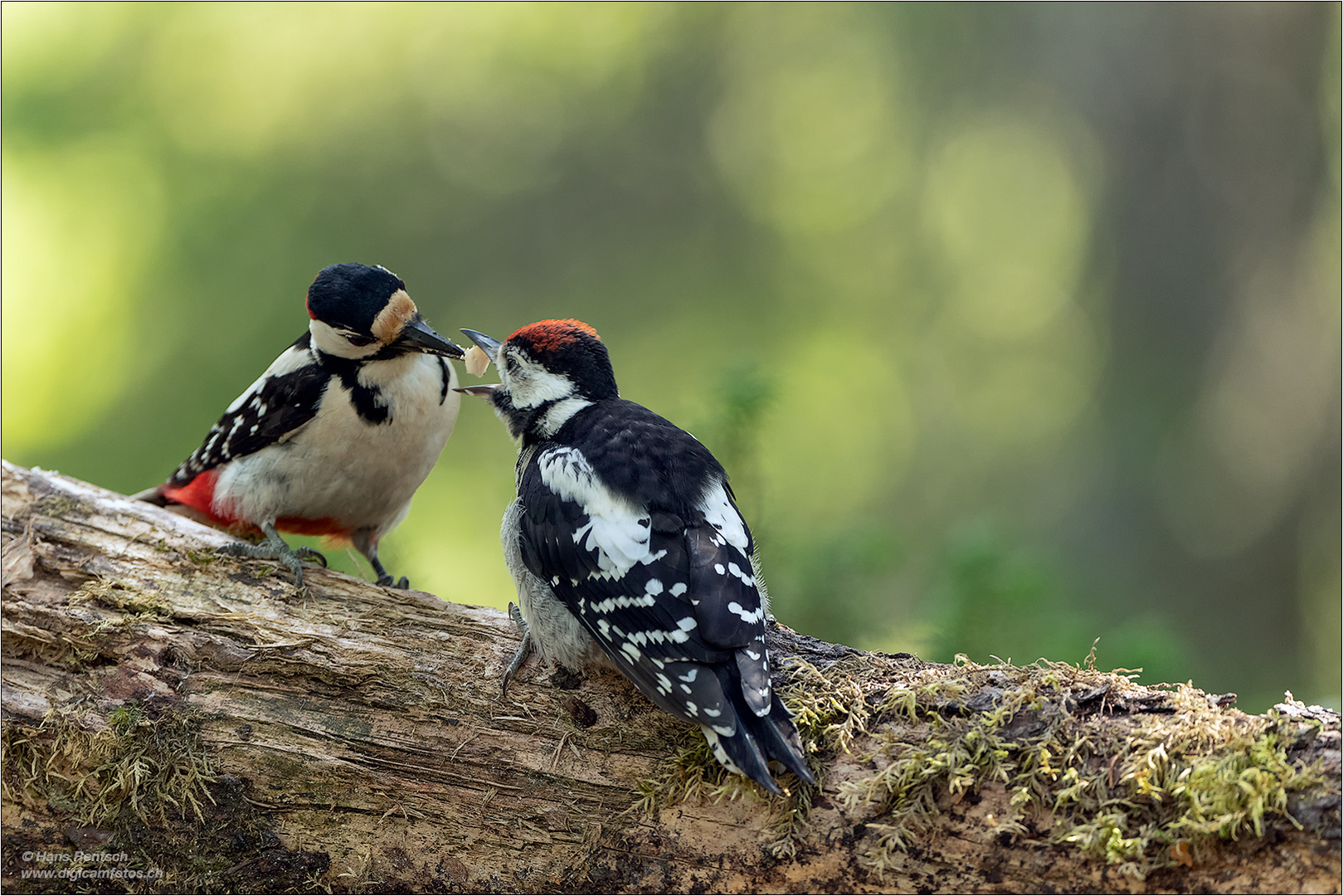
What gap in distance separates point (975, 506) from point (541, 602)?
591cm

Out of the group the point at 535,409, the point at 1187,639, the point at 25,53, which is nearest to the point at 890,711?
the point at 535,409

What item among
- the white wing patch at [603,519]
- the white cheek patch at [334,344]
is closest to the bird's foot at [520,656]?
the white wing patch at [603,519]

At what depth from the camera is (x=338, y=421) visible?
3107mm

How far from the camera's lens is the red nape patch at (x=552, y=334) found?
8.84ft

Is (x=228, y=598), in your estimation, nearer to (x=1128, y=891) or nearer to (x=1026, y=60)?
(x=1128, y=891)

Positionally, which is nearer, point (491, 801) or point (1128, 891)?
point (1128, 891)

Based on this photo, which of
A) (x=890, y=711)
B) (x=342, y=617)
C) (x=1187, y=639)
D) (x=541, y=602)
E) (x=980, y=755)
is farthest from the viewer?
(x=1187, y=639)

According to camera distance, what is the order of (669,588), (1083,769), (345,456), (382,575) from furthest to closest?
(382,575) < (345,456) < (669,588) < (1083,769)

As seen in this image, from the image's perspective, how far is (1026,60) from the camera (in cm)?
670

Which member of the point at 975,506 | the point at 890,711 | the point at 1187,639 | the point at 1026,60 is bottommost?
the point at 890,711

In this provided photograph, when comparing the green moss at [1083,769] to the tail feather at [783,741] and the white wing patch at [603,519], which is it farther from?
the white wing patch at [603,519]

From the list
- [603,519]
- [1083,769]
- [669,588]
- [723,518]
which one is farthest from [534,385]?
[1083,769]

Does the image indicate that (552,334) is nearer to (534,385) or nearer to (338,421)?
(534,385)

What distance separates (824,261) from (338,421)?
5.53 meters
